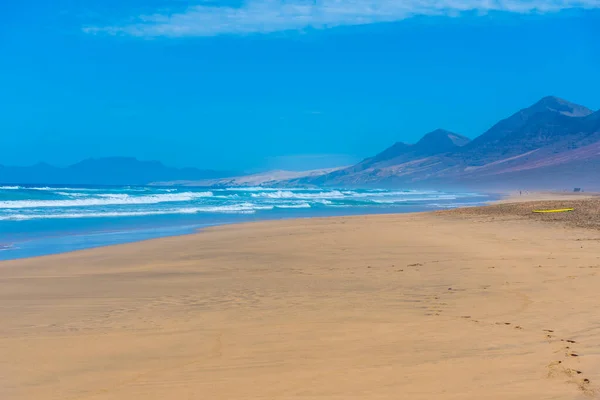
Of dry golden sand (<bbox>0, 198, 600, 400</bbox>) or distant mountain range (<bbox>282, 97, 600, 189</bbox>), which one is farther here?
distant mountain range (<bbox>282, 97, 600, 189</bbox>)

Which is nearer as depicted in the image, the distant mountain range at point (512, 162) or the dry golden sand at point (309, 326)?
the dry golden sand at point (309, 326)

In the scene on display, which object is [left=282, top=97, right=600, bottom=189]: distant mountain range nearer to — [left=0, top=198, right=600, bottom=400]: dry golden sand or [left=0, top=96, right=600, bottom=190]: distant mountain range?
[left=0, top=96, right=600, bottom=190]: distant mountain range

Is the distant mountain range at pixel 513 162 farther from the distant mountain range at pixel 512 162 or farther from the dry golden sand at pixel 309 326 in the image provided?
the dry golden sand at pixel 309 326

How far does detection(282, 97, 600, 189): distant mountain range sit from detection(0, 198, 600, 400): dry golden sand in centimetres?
9472

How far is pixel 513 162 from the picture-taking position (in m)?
141

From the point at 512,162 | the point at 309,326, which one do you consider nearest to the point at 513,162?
the point at 512,162

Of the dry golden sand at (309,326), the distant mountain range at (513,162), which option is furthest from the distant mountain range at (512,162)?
the dry golden sand at (309,326)

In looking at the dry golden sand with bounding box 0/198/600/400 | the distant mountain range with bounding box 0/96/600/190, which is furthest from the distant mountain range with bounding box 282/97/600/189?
the dry golden sand with bounding box 0/198/600/400

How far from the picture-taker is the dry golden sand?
430 centimetres

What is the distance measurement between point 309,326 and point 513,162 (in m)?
143

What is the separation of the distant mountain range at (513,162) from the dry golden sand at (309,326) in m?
94.7

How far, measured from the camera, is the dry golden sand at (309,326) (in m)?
4.30

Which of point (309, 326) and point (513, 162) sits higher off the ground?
point (513, 162)

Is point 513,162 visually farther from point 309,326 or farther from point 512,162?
point 309,326
